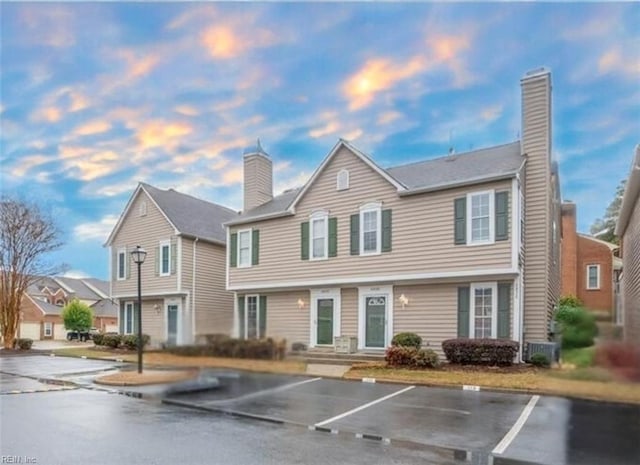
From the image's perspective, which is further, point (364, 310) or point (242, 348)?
point (364, 310)

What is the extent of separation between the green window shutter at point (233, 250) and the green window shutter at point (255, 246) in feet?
2.78

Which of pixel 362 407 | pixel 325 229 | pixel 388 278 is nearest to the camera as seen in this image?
pixel 362 407

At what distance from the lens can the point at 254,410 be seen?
18.2 feet

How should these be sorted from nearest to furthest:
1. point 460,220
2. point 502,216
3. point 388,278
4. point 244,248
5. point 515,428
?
1. point 515,428
2. point 502,216
3. point 460,220
4. point 388,278
5. point 244,248

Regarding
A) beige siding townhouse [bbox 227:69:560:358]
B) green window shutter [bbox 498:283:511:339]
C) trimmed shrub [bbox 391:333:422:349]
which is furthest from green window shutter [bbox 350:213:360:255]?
green window shutter [bbox 498:283:511:339]

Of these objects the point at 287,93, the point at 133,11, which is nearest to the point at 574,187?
the point at 287,93

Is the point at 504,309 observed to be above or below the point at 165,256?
below

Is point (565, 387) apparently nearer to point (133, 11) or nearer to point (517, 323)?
point (133, 11)

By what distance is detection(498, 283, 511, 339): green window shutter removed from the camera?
536 inches

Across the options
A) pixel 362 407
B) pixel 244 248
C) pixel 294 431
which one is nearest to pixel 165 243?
pixel 244 248

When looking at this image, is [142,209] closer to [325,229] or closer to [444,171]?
[325,229]

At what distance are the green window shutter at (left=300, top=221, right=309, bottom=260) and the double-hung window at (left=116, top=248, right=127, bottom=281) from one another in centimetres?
1002

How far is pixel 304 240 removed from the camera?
1728cm

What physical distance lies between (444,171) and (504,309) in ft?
16.2
